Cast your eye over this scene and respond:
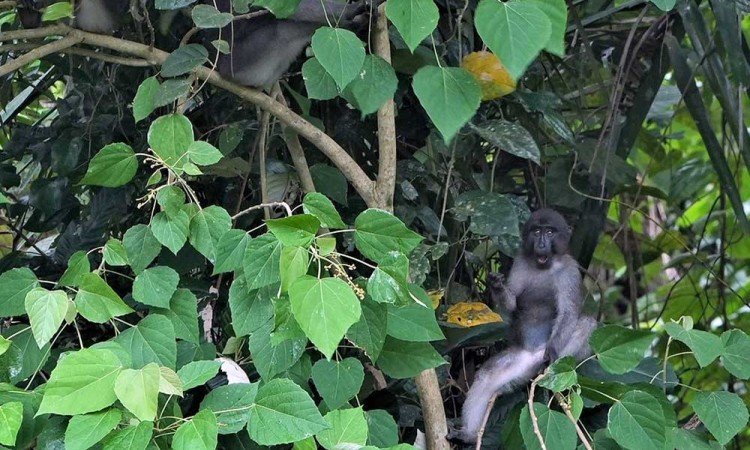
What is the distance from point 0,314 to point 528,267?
205 centimetres

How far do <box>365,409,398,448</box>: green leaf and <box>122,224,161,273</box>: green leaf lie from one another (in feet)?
1.91

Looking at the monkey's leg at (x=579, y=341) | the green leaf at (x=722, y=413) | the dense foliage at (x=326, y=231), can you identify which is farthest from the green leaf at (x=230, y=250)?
the monkey's leg at (x=579, y=341)

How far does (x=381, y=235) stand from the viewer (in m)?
1.86

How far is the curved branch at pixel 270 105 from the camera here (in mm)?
2406

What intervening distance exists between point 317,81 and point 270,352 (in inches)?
24.4

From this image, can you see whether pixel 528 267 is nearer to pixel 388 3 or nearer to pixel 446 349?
pixel 446 349

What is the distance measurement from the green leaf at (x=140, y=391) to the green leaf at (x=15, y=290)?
438 mm

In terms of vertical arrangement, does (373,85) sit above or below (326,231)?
above

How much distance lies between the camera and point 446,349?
9.04 ft

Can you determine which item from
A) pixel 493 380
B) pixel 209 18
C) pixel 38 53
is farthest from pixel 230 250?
pixel 493 380

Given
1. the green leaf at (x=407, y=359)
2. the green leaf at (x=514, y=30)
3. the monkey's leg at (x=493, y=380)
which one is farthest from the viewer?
the monkey's leg at (x=493, y=380)

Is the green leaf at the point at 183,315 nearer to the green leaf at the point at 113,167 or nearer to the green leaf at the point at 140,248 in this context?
the green leaf at the point at 140,248

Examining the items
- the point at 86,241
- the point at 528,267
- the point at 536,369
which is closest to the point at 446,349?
the point at 536,369

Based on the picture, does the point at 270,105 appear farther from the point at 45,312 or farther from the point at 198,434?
the point at 198,434
